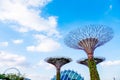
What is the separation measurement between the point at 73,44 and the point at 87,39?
245 centimetres

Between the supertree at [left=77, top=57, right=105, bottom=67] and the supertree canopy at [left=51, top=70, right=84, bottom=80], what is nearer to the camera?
the supertree at [left=77, top=57, right=105, bottom=67]

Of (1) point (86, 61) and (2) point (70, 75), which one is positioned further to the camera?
(2) point (70, 75)

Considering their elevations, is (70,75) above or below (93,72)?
above

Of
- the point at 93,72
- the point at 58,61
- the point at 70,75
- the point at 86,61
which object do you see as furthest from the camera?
the point at 70,75

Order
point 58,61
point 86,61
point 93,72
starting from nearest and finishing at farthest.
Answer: point 93,72
point 86,61
point 58,61

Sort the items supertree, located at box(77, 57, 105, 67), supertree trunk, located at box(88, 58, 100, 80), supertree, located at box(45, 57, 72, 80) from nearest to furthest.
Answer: supertree trunk, located at box(88, 58, 100, 80)
supertree, located at box(77, 57, 105, 67)
supertree, located at box(45, 57, 72, 80)

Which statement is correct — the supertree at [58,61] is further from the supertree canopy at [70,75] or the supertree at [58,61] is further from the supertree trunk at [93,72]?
the supertree canopy at [70,75]

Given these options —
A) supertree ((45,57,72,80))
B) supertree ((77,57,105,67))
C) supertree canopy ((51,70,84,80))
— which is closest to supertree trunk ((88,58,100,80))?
supertree ((77,57,105,67))

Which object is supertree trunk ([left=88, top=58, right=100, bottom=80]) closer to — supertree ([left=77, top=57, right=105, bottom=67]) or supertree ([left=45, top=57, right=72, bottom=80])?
supertree ([left=77, top=57, right=105, bottom=67])

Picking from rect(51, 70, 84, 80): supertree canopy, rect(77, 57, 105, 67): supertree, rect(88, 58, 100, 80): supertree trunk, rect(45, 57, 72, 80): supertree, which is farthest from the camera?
rect(51, 70, 84, 80): supertree canopy

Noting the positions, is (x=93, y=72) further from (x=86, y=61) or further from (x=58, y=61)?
(x=58, y=61)

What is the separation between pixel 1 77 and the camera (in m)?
26.0

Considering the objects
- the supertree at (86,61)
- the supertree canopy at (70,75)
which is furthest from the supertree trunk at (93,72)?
the supertree canopy at (70,75)

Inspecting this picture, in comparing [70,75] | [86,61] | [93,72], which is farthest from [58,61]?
[70,75]
